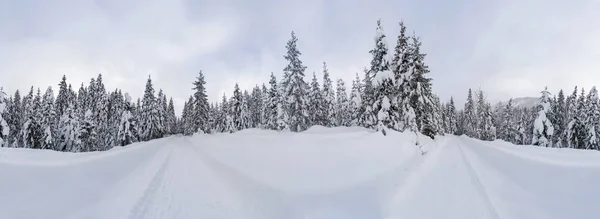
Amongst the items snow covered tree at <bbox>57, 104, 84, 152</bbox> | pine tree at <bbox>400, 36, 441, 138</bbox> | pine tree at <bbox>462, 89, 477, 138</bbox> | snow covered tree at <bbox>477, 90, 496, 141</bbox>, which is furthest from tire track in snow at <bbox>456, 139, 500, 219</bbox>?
pine tree at <bbox>462, 89, 477, 138</bbox>

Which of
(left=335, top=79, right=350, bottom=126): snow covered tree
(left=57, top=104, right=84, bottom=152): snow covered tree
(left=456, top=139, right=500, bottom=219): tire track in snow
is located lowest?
(left=456, top=139, right=500, bottom=219): tire track in snow

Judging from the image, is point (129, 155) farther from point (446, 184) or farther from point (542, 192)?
point (542, 192)

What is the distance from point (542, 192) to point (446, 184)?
2.50 metres

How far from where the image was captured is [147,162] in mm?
11836

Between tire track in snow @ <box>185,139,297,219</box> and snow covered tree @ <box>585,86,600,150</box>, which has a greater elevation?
snow covered tree @ <box>585,86,600,150</box>

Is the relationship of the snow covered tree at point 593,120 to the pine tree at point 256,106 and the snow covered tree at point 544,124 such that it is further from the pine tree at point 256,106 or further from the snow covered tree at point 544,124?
the pine tree at point 256,106

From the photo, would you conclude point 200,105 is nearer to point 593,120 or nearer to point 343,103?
point 343,103

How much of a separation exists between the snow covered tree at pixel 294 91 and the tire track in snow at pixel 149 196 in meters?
29.3

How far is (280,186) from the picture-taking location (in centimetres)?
993

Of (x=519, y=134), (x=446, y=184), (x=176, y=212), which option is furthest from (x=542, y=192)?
(x=519, y=134)

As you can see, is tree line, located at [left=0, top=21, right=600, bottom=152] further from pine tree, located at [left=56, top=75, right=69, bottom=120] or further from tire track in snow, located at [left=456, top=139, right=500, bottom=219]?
tire track in snow, located at [left=456, top=139, right=500, bottom=219]

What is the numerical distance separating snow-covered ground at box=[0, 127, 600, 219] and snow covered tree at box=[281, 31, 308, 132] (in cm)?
2551

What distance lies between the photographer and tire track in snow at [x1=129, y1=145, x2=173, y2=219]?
7372 mm

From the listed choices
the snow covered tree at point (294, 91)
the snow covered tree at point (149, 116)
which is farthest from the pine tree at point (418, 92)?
the snow covered tree at point (149, 116)
